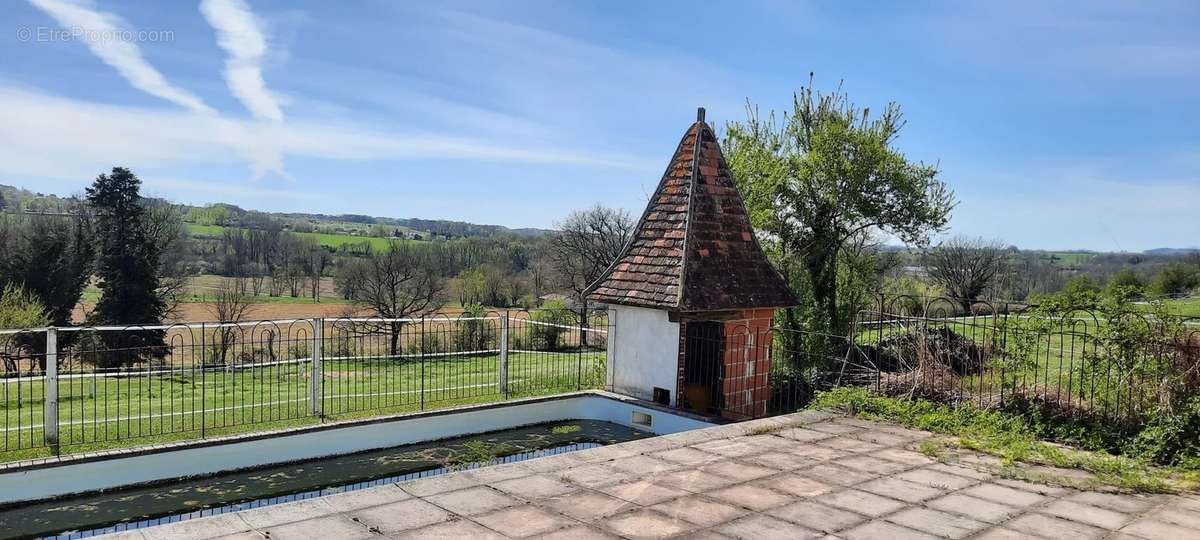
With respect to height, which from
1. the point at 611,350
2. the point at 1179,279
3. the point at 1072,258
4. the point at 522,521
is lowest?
the point at 522,521

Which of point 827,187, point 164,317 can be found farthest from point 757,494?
point 164,317

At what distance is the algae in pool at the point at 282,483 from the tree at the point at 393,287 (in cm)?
1902

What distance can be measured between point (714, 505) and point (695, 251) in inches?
238

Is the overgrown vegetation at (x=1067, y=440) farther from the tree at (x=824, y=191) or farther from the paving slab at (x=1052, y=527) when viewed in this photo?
the tree at (x=824, y=191)

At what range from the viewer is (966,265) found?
43.7 m

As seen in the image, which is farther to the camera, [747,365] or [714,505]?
[747,365]

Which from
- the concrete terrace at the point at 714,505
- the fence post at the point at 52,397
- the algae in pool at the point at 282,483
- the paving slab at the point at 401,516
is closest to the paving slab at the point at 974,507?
the concrete terrace at the point at 714,505

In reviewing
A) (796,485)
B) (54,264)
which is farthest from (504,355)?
(54,264)

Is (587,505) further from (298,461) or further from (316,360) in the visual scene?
(316,360)

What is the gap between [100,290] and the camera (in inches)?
1152

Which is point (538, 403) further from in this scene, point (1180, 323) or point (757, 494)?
point (1180, 323)

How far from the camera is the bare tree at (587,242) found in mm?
43156

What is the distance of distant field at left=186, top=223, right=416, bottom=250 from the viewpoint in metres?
56.3

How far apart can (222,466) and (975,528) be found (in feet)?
24.1
